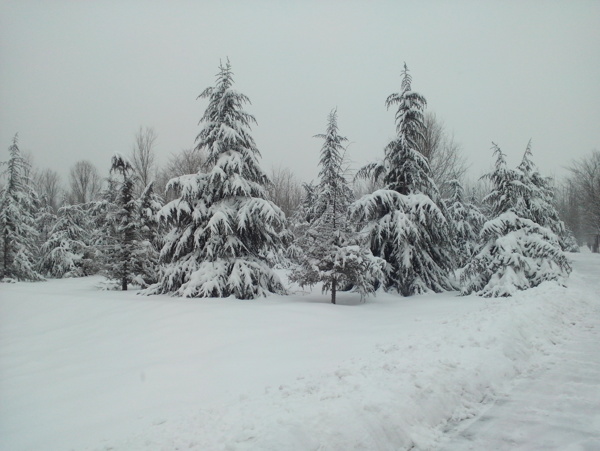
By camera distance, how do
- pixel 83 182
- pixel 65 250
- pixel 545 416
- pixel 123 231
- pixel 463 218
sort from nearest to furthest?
pixel 545 416, pixel 123 231, pixel 463 218, pixel 65 250, pixel 83 182

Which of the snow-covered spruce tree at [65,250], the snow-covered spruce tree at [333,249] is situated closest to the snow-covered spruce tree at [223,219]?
the snow-covered spruce tree at [333,249]

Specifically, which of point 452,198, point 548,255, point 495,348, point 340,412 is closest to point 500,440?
point 340,412

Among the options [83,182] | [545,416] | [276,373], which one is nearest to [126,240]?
[276,373]

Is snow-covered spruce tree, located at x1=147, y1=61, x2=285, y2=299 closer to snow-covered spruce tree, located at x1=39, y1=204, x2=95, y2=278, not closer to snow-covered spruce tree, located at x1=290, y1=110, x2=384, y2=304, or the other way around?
snow-covered spruce tree, located at x1=290, y1=110, x2=384, y2=304

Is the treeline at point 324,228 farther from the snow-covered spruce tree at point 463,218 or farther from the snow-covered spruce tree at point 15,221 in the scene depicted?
the snow-covered spruce tree at point 15,221

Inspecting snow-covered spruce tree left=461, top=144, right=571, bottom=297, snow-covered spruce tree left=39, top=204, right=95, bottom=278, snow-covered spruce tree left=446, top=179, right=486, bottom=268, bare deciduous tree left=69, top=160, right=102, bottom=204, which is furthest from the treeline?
bare deciduous tree left=69, top=160, right=102, bottom=204

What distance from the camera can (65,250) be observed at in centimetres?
2906

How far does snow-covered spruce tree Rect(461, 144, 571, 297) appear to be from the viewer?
12.3 m

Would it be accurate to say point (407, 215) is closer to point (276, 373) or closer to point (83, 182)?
point (276, 373)

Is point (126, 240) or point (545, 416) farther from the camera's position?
point (126, 240)

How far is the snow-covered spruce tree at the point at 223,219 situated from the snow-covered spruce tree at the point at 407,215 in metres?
3.91

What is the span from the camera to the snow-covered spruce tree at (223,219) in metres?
12.0

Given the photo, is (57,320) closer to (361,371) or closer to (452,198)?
(361,371)

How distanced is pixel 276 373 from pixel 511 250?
399 inches
